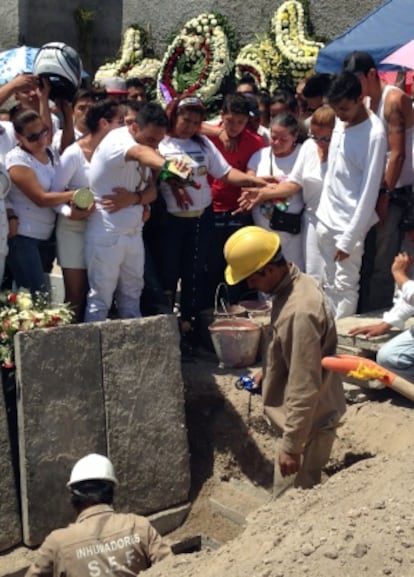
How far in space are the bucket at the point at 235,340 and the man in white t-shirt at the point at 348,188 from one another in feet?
2.38

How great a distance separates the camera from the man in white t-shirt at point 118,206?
6902 millimetres

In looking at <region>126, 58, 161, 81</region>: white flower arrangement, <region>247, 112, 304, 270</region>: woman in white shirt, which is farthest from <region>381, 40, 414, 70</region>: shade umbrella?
<region>126, 58, 161, 81</region>: white flower arrangement

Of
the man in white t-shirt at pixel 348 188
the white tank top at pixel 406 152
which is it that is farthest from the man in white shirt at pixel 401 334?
the white tank top at pixel 406 152

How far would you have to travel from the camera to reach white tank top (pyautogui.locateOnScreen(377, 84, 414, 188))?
296 inches

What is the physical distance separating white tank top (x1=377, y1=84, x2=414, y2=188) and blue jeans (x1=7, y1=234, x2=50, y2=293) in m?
2.86

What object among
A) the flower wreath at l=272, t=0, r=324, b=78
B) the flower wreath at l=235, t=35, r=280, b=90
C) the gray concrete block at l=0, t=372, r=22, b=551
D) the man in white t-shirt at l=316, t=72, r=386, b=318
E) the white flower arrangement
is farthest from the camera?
the white flower arrangement

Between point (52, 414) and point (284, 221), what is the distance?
2.64 m

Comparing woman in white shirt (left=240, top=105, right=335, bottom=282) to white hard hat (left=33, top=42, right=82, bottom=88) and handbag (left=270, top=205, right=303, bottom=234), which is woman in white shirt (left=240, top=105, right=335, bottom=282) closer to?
handbag (left=270, top=205, right=303, bottom=234)

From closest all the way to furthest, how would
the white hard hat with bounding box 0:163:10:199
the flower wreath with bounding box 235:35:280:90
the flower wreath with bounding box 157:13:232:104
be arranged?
the white hard hat with bounding box 0:163:10:199 → the flower wreath with bounding box 235:35:280:90 → the flower wreath with bounding box 157:13:232:104

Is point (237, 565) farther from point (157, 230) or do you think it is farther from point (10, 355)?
point (157, 230)

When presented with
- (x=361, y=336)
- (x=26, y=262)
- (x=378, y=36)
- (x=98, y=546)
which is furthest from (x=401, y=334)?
(x=378, y=36)

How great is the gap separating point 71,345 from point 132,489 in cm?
116

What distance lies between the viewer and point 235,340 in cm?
770

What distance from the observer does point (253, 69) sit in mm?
13820
